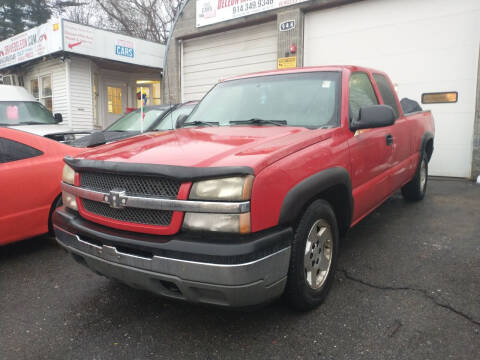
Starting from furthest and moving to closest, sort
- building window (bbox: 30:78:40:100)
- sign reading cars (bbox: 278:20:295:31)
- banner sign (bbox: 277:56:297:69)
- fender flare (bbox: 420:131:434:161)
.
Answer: building window (bbox: 30:78:40:100) < banner sign (bbox: 277:56:297:69) < sign reading cars (bbox: 278:20:295:31) < fender flare (bbox: 420:131:434:161)

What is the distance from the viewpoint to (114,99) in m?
15.3

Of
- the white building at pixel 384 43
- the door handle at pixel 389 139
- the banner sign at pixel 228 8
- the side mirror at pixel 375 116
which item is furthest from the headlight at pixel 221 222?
the banner sign at pixel 228 8

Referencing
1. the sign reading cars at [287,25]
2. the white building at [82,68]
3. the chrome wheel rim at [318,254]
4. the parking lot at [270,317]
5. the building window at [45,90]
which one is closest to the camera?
the parking lot at [270,317]

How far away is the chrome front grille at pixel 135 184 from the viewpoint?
2.19 meters

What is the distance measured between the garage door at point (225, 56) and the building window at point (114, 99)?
4135 millimetres

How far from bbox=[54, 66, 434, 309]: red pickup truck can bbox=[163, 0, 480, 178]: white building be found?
509cm

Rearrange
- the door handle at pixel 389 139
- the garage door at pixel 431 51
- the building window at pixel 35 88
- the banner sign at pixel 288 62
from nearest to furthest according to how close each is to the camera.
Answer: the door handle at pixel 389 139, the garage door at pixel 431 51, the banner sign at pixel 288 62, the building window at pixel 35 88

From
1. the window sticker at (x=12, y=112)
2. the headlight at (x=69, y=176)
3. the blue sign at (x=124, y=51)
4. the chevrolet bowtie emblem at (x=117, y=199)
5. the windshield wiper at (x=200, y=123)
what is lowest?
the chevrolet bowtie emblem at (x=117, y=199)

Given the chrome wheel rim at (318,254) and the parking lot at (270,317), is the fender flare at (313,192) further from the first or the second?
the parking lot at (270,317)

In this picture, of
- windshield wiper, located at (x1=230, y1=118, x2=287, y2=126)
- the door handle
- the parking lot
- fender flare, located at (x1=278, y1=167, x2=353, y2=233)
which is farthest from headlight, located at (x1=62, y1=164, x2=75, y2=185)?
A: the door handle

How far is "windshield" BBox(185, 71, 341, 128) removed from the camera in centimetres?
318

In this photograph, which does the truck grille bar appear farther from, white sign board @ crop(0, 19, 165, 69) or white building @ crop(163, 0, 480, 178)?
white sign board @ crop(0, 19, 165, 69)

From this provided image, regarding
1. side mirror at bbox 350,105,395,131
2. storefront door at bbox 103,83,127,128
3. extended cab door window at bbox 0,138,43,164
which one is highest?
storefront door at bbox 103,83,127,128

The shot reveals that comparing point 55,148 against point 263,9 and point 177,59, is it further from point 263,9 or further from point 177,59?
point 177,59
